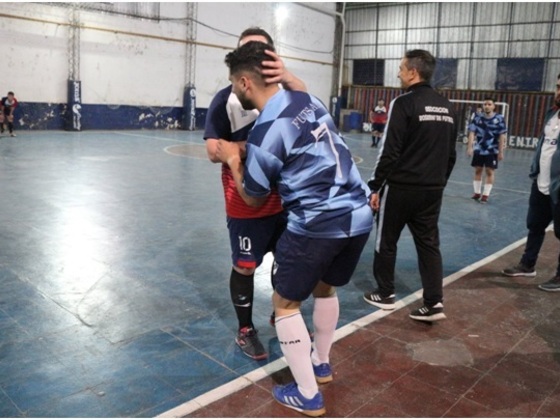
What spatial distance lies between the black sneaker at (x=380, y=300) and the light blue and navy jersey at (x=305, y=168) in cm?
182

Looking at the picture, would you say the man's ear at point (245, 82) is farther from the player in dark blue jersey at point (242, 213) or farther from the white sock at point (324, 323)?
the white sock at point (324, 323)

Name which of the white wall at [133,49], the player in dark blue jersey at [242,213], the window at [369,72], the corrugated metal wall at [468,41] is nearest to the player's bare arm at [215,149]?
the player in dark blue jersey at [242,213]

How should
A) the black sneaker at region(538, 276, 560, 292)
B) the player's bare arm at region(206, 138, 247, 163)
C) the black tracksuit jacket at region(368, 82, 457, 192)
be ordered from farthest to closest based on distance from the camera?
the black sneaker at region(538, 276, 560, 292) → the black tracksuit jacket at region(368, 82, 457, 192) → the player's bare arm at region(206, 138, 247, 163)

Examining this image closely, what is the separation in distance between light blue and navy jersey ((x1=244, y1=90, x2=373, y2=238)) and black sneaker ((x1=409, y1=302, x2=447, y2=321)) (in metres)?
1.70

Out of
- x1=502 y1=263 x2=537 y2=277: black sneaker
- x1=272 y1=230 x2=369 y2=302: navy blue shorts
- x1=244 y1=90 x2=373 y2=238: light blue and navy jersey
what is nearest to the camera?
x1=244 y1=90 x2=373 y2=238: light blue and navy jersey

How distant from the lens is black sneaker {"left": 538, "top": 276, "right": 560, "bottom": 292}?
477cm

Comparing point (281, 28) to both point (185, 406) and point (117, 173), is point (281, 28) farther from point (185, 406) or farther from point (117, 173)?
point (185, 406)

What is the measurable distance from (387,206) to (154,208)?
4.25 meters

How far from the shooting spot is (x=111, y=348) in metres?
3.36

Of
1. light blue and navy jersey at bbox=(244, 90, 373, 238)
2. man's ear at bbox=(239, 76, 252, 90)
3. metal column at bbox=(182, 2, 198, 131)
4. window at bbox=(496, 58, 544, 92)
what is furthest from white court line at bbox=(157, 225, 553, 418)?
window at bbox=(496, 58, 544, 92)

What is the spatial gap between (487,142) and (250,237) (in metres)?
7.04

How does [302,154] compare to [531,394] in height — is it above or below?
above

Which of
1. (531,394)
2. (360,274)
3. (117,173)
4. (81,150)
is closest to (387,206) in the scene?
(360,274)

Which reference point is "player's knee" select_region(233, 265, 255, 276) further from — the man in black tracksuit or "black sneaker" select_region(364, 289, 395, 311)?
"black sneaker" select_region(364, 289, 395, 311)
